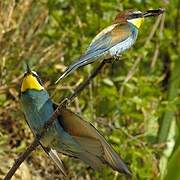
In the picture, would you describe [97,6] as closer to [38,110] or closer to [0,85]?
[0,85]

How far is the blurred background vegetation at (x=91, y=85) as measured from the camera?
3.10m

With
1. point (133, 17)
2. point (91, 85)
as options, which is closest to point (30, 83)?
point (133, 17)

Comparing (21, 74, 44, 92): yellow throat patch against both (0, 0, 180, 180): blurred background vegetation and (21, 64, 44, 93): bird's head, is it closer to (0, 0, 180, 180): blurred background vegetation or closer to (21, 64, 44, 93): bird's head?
(21, 64, 44, 93): bird's head

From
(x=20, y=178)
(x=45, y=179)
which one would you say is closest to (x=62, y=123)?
(x=20, y=178)

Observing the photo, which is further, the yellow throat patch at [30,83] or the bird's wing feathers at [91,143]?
the yellow throat patch at [30,83]

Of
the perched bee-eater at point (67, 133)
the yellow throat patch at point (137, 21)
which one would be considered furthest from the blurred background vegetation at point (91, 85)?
the yellow throat patch at point (137, 21)

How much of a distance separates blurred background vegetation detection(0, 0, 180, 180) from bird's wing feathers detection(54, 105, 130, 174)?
5.20 ft

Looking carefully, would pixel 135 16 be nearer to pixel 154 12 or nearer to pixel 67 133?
pixel 154 12

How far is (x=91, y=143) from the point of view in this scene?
4.20ft

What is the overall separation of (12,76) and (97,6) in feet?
2.10

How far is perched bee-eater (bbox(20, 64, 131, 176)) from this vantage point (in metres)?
1.27

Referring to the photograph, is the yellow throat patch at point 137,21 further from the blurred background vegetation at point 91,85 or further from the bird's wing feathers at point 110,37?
the blurred background vegetation at point 91,85

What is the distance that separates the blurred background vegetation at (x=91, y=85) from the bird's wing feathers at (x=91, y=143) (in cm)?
158

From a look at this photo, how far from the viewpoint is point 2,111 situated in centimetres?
320
